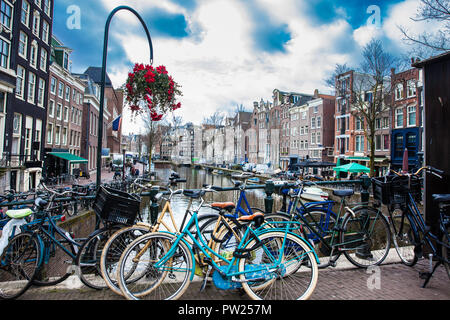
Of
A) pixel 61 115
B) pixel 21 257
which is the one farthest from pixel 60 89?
pixel 21 257

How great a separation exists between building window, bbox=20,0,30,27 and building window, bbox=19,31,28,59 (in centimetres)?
84

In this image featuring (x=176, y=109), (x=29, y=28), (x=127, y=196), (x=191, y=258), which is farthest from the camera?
(x=29, y=28)

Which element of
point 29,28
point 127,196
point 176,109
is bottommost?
point 127,196

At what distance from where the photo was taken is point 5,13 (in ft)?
59.5

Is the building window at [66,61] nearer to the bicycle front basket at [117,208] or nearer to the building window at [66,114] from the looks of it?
the building window at [66,114]

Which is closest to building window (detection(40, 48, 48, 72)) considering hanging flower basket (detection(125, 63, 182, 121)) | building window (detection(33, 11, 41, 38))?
building window (detection(33, 11, 41, 38))

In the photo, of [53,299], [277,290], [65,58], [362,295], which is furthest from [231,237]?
[65,58]

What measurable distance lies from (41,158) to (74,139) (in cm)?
894

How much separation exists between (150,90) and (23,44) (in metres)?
20.9

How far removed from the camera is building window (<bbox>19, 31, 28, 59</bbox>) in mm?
19913

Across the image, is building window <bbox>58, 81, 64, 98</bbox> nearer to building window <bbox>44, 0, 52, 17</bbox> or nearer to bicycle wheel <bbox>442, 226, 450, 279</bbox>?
building window <bbox>44, 0, 52, 17</bbox>

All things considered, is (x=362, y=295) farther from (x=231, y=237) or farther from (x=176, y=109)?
(x=176, y=109)
